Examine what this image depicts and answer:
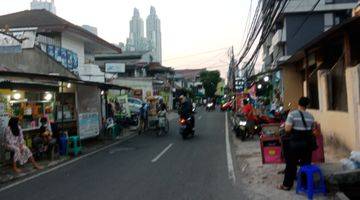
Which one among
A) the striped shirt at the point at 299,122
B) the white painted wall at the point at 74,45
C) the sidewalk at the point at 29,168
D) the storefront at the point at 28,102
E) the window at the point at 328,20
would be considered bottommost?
the sidewalk at the point at 29,168

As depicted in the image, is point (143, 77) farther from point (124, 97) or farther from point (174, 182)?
point (174, 182)

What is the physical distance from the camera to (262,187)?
36.5ft

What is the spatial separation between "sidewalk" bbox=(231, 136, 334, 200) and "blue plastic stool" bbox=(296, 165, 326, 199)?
0.46 feet

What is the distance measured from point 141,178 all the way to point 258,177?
108 inches

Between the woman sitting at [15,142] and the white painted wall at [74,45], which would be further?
the white painted wall at [74,45]

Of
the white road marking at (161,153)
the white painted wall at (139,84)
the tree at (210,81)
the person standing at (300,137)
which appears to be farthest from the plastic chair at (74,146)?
the tree at (210,81)

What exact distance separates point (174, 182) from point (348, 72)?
5494mm

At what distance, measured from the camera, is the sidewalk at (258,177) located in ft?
33.4

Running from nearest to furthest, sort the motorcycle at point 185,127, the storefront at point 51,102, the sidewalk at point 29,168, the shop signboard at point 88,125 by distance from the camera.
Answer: the sidewalk at point 29,168 < the storefront at point 51,102 < the shop signboard at point 88,125 < the motorcycle at point 185,127

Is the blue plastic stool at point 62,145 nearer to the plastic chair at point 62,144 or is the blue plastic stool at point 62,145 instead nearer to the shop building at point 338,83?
the plastic chair at point 62,144

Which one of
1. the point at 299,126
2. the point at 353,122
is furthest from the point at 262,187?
the point at 353,122

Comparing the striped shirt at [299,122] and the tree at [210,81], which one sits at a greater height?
the tree at [210,81]

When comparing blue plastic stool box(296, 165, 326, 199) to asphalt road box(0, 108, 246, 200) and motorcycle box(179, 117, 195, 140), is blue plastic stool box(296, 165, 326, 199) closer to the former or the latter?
asphalt road box(0, 108, 246, 200)

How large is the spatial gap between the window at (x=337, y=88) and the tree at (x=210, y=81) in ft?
307
